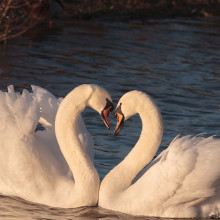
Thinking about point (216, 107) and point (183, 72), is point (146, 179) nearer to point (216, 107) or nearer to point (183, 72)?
point (216, 107)

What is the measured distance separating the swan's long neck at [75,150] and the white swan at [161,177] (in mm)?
138

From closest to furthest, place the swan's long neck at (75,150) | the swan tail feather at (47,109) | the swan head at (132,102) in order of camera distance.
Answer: the swan head at (132,102)
the swan's long neck at (75,150)
the swan tail feather at (47,109)

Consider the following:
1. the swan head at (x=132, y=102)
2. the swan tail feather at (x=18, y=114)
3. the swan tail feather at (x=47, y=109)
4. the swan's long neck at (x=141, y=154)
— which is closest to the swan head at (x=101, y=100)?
the swan head at (x=132, y=102)

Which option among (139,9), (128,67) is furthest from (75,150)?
(139,9)

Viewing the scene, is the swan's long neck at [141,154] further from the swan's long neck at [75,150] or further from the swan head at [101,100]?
the swan head at [101,100]

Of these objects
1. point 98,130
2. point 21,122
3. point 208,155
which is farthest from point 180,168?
point 98,130

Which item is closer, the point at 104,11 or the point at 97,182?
the point at 97,182

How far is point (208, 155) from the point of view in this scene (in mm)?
6746

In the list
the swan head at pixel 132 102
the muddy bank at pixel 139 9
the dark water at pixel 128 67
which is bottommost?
the dark water at pixel 128 67

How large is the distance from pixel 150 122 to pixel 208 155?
62 cm

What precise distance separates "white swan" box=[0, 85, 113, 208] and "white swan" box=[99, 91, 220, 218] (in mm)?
213

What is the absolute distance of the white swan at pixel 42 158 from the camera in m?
7.22

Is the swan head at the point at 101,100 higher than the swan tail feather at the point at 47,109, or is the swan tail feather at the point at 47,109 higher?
the swan head at the point at 101,100

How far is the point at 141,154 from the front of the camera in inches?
283
